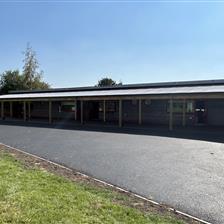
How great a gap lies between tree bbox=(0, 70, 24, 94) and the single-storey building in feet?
68.4

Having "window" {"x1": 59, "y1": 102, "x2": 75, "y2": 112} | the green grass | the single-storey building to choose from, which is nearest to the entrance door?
the single-storey building

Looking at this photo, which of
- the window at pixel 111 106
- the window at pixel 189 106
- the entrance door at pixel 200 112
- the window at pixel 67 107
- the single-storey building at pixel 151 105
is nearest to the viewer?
the single-storey building at pixel 151 105

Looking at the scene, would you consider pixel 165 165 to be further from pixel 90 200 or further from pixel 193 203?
pixel 90 200

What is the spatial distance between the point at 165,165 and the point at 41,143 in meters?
7.00

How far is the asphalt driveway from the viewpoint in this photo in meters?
6.58

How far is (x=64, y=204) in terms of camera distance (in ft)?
18.2

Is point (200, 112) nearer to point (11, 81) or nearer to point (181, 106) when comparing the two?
point (181, 106)

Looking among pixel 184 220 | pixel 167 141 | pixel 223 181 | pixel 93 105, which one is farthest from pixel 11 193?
pixel 93 105

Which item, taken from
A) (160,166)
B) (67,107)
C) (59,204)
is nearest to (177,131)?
(160,166)

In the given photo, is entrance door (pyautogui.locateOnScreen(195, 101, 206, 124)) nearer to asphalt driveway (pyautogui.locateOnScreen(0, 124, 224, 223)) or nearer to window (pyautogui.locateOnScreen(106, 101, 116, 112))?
window (pyautogui.locateOnScreen(106, 101, 116, 112))

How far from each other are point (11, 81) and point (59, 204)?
55.4 meters

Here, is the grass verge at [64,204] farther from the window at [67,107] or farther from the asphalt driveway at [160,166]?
the window at [67,107]

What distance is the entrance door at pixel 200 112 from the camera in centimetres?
2522

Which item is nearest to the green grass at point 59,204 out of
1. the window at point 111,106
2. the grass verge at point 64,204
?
the grass verge at point 64,204
